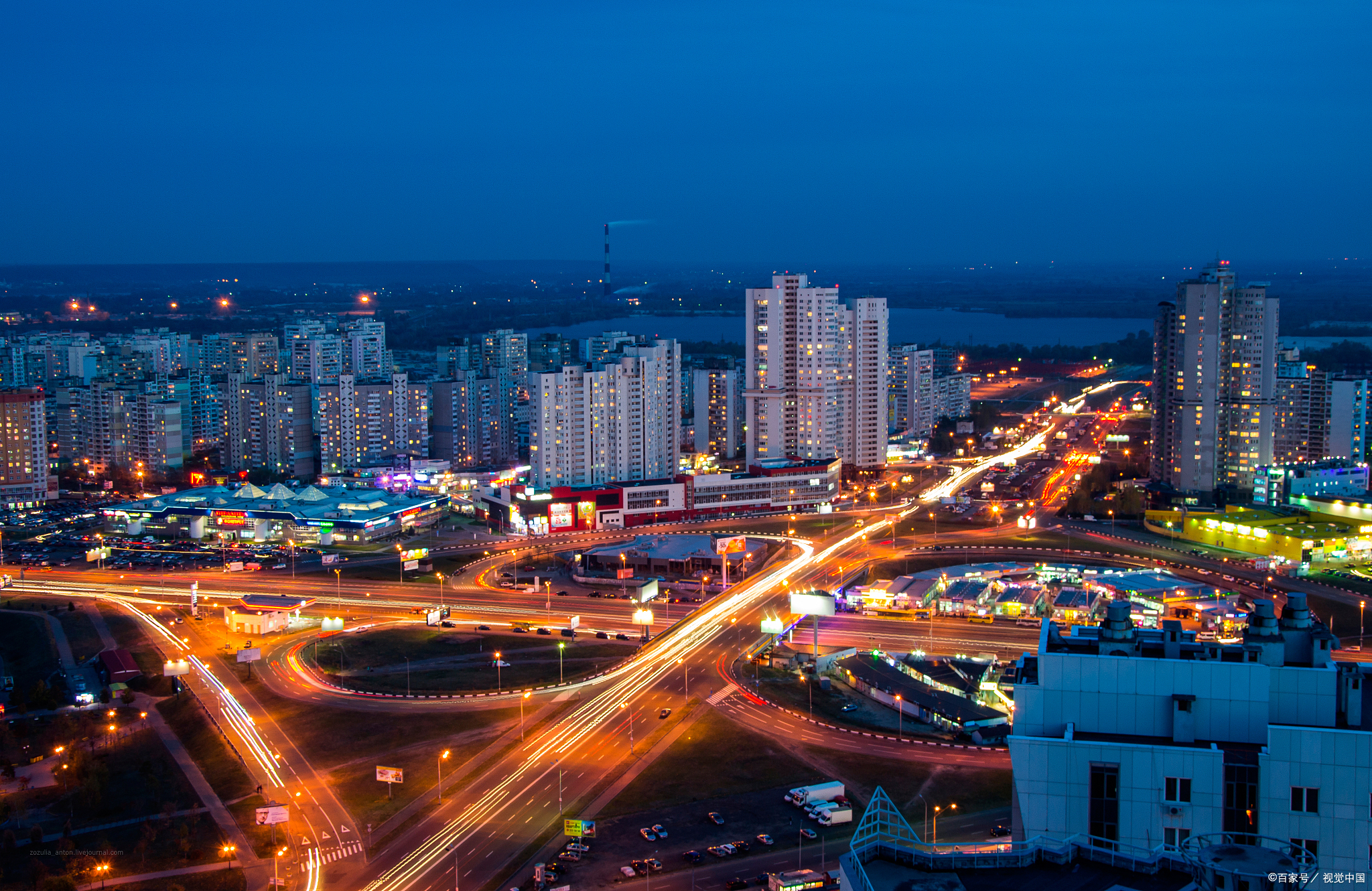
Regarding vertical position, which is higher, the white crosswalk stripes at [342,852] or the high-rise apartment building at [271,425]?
the high-rise apartment building at [271,425]

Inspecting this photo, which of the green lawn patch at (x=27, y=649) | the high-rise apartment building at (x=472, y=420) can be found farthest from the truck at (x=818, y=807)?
the high-rise apartment building at (x=472, y=420)

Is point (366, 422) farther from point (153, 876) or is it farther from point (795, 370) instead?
point (153, 876)

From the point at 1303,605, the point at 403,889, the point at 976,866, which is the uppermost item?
the point at 1303,605

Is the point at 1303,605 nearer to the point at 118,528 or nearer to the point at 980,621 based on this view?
the point at 980,621

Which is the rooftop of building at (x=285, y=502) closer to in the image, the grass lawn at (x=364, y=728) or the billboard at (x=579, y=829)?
the grass lawn at (x=364, y=728)

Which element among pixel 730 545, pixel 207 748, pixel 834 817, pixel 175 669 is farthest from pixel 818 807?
pixel 730 545

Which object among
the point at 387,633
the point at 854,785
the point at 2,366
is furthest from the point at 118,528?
the point at 2,366

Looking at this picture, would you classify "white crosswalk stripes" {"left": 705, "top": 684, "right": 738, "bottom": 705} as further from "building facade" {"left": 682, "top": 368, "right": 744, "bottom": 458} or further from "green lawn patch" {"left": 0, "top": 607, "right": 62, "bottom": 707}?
"building facade" {"left": 682, "top": 368, "right": 744, "bottom": 458}
